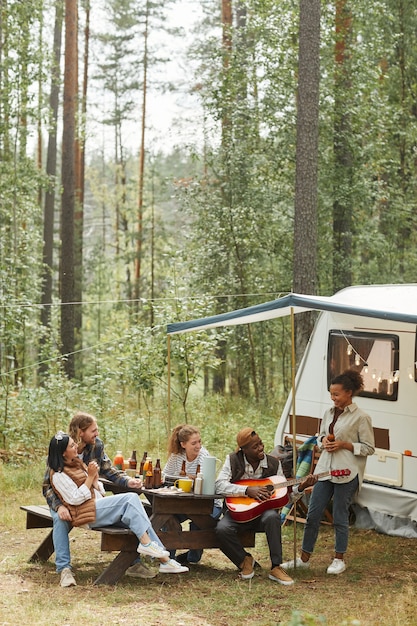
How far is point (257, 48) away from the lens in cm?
1507

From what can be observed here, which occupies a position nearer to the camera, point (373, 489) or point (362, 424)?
point (362, 424)

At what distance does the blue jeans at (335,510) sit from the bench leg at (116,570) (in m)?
1.41

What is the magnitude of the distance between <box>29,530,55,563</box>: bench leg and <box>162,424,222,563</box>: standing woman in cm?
93

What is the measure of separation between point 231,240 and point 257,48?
3178mm

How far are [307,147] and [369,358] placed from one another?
3939 mm

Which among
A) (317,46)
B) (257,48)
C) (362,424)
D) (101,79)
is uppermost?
(101,79)

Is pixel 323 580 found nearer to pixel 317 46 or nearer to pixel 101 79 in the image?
pixel 317 46

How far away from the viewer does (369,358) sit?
812cm

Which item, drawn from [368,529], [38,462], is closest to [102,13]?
[38,462]

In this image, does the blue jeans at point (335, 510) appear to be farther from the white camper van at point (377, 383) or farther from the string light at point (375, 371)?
the string light at point (375, 371)

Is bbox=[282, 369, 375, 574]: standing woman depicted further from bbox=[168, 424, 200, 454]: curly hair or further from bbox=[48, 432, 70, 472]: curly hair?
bbox=[48, 432, 70, 472]: curly hair

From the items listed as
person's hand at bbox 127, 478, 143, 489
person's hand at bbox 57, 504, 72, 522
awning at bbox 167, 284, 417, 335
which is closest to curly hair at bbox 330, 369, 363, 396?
awning at bbox 167, 284, 417, 335

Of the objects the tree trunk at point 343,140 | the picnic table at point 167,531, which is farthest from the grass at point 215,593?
the tree trunk at point 343,140

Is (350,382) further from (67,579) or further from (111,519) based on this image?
(67,579)
